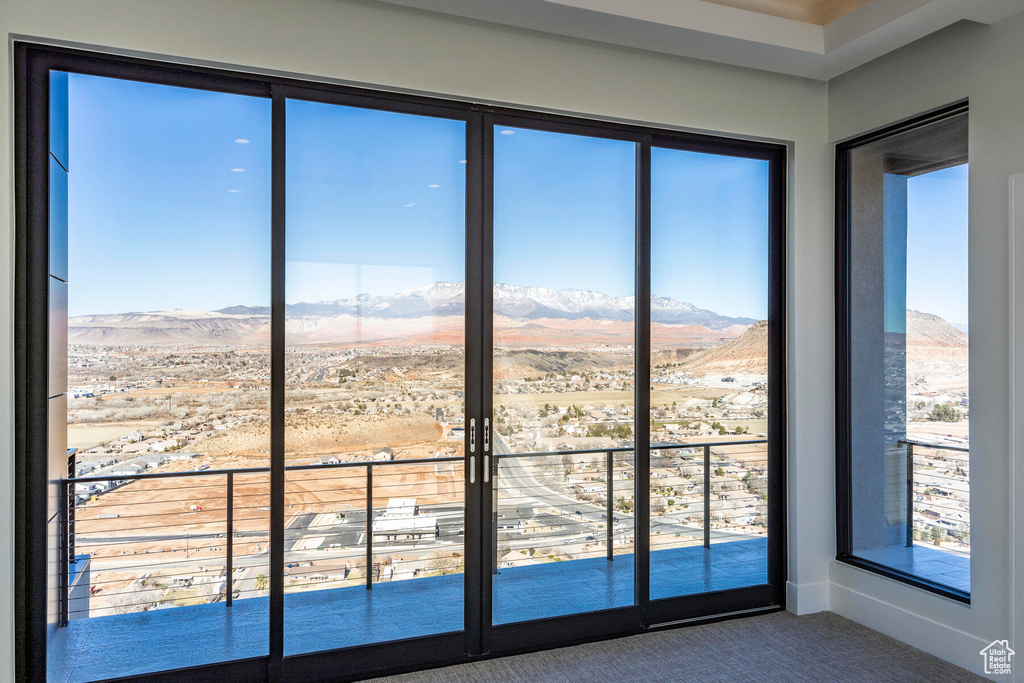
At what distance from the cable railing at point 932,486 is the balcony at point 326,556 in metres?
1.29

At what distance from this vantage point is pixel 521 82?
10.4ft

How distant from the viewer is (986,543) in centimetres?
296

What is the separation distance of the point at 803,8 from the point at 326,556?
3645 mm

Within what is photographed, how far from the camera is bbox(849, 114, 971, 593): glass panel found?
316 cm

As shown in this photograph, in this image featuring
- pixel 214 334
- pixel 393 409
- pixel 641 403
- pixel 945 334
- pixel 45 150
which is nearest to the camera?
pixel 45 150

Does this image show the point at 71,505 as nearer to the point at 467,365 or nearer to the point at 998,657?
the point at 467,365

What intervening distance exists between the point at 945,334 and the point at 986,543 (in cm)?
100

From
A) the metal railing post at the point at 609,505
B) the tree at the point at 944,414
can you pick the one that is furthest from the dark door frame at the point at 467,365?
the tree at the point at 944,414

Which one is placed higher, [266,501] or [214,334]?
[214,334]

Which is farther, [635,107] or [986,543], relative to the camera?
[635,107]

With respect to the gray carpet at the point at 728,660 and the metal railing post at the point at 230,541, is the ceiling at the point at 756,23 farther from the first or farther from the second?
the gray carpet at the point at 728,660

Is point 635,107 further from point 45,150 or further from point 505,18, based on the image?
point 45,150

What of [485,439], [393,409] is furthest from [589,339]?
[393,409]

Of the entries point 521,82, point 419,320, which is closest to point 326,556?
point 419,320
